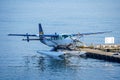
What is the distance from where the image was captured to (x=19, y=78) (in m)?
56.8

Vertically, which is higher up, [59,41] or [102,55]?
[59,41]

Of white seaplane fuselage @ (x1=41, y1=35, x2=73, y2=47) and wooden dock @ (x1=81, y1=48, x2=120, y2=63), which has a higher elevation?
white seaplane fuselage @ (x1=41, y1=35, x2=73, y2=47)

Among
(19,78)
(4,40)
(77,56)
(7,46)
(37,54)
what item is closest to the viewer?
(19,78)

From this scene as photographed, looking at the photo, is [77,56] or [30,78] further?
[77,56]

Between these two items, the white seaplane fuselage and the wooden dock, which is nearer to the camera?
the wooden dock

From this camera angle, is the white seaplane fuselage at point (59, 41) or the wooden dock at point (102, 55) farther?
the white seaplane fuselage at point (59, 41)

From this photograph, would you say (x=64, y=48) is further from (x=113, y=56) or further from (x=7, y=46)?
(x=7, y=46)

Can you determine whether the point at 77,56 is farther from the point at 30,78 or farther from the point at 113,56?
the point at 30,78

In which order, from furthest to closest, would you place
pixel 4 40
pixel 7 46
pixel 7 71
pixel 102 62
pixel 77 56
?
pixel 4 40 < pixel 7 46 < pixel 77 56 < pixel 102 62 < pixel 7 71

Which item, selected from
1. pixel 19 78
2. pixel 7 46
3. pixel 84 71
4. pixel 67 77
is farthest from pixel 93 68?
pixel 7 46

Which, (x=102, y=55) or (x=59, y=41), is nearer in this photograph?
(x=102, y=55)

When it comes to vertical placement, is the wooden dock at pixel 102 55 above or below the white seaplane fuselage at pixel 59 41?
below

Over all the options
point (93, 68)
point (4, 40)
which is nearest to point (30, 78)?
point (93, 68)

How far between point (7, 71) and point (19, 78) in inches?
206
